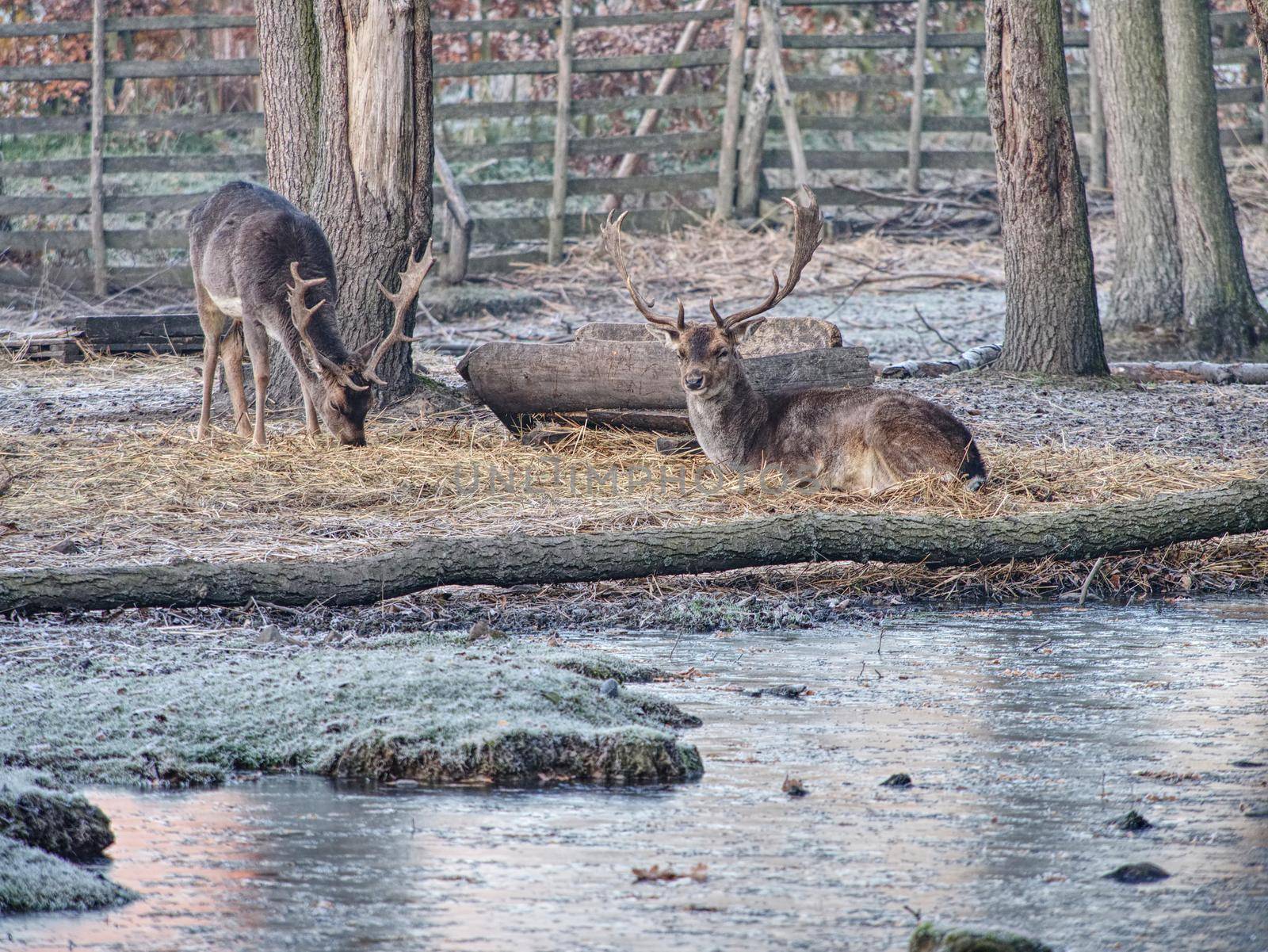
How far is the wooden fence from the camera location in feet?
58.7

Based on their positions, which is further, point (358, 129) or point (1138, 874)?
point (358, 129)

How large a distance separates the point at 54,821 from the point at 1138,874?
7.89 feet

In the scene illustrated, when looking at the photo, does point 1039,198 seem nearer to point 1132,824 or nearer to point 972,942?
point 1132,824

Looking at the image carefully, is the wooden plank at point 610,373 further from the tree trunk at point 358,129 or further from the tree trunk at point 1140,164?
the tree trunk at point 1140,164

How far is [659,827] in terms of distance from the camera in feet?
13.4

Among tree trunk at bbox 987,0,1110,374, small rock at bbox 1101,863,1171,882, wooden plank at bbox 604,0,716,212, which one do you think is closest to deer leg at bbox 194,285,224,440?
tree trunk at bbox 987,0,1110,374

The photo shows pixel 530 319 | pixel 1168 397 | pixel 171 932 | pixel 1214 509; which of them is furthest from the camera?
pixel 530 319

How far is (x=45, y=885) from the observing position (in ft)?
11.6

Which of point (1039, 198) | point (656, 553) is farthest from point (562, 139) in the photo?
point (656, 553)

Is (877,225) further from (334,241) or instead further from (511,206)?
(334,241)

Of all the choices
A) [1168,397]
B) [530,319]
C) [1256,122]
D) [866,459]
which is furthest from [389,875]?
[1256,122]

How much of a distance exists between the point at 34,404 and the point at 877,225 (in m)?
10.6

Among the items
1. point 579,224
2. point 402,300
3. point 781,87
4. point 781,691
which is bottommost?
point 781,691

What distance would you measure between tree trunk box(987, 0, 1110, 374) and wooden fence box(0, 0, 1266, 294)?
7084mm
